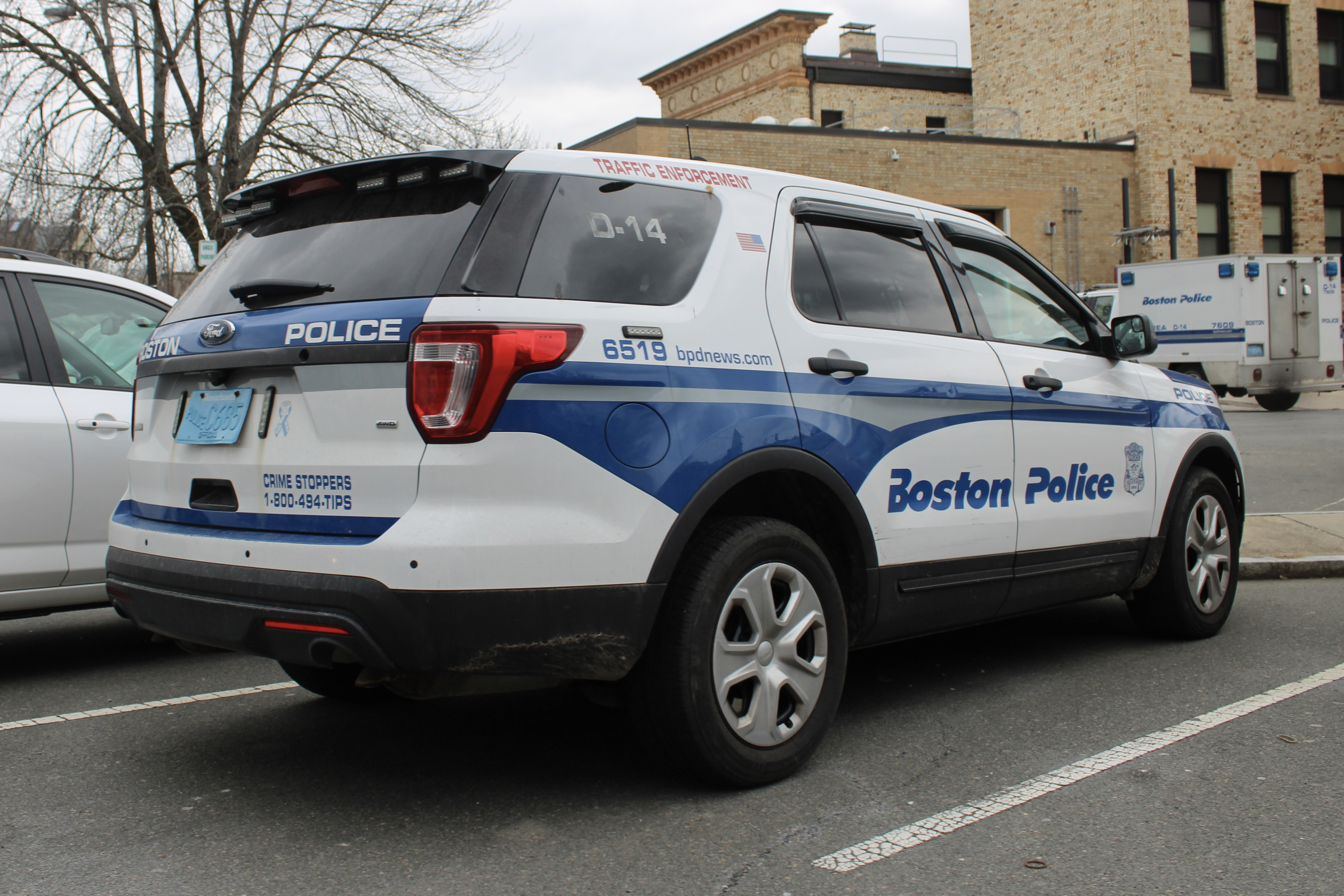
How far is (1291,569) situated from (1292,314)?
16263 mm

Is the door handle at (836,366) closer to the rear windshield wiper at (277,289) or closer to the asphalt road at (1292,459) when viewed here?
the rear windshield wiper at (277,289)

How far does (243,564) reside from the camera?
3418mm

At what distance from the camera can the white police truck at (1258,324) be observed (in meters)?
21.5

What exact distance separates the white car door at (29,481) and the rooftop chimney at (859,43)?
113 feet

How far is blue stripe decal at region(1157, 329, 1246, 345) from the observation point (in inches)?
849

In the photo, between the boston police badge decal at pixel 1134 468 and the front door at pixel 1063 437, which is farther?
the boston police badge decal at pixel 1134 468

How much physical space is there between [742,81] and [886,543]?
35100 mm

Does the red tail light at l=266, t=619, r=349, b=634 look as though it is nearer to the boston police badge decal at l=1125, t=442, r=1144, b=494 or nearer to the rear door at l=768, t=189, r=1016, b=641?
the rear door at l=768, t=189, r=1016, b=641

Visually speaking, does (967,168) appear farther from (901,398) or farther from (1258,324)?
(901,398)

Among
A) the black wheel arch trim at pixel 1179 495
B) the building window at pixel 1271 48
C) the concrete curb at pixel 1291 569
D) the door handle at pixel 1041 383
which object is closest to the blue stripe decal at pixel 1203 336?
the building window at pixel 1271 48

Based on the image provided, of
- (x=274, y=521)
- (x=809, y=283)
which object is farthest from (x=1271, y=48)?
(x=274, y=521)

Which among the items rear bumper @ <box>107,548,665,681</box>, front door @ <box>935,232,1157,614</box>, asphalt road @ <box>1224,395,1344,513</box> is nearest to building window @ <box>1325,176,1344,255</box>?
asphalt road @ <box>1224,395,1344,513</box>

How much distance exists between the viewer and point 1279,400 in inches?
875

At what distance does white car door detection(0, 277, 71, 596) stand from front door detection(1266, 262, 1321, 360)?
68.2 feet
